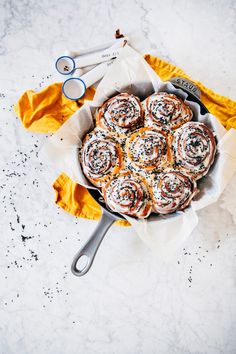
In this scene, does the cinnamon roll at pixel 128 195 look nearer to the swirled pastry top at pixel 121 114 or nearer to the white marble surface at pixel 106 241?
the swirled pastry top at pixel 121 114

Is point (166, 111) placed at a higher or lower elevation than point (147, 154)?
higher

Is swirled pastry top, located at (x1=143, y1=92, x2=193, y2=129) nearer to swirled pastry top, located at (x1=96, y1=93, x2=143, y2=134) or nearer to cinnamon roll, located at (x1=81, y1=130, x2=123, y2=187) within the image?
swirled pastry top, located at (x1=96, y1=93, x2=143, y2=134)

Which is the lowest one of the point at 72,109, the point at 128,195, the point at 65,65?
the point at 128,195

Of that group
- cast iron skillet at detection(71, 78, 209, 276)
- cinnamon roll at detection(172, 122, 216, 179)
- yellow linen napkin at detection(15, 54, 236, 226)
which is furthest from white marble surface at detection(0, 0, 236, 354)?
cinnamon roll at detection(172, 122, 216, 179)

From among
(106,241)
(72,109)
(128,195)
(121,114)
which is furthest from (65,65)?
(106,241)

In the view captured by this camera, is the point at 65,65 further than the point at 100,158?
Yes

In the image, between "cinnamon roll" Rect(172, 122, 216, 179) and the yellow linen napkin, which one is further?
the yellow linen napkin

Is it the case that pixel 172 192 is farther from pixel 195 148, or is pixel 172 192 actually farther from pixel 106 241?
pixel 106 241
